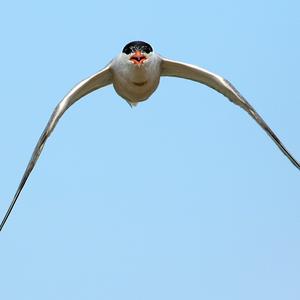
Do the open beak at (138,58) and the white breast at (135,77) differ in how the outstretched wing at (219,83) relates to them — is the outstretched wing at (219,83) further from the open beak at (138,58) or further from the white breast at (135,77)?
the open beak at (138,58)

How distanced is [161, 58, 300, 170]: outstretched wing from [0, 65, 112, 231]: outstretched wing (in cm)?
111

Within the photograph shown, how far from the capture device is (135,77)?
17531 mm

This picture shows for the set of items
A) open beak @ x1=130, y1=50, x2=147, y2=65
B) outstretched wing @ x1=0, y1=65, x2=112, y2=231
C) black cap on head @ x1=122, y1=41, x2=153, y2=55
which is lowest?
outstretched wing @ x1=0, y1=65, x2=112, y2=231

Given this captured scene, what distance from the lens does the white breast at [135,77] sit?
17500 mm

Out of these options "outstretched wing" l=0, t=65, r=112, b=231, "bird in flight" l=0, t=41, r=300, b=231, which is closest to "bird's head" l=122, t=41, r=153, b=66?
"bird in flight" l=0, t=41, r=300, b=231

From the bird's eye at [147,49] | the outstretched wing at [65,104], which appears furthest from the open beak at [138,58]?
the outstretched wing at [65,104]

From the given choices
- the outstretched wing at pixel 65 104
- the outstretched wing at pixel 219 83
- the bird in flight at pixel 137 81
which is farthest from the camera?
the outstretched wing at pixel 219 83

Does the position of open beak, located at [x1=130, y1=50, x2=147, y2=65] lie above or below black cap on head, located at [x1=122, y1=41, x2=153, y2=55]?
below

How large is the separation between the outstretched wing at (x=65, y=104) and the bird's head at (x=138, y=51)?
2.55 feet

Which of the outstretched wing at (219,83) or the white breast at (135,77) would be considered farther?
the outstretched wing at (219,83)

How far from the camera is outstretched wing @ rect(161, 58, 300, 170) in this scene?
18.5 metres

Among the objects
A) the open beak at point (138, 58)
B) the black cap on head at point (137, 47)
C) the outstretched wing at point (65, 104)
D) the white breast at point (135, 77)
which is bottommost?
the outstretched wing at point (65, 104)

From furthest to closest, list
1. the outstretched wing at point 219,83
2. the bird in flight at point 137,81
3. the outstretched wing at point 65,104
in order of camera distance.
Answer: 1. the outstretched wing at point 219,83
2. the bird in flight at point 137,81
3. the outstretched wing at point 65,104

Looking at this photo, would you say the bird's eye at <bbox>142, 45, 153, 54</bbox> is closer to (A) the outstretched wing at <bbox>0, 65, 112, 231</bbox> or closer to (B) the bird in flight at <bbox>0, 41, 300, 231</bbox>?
(B) the bird in flight at <bbox>0, 41, 300, 231</bbox>
